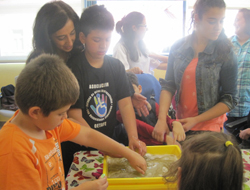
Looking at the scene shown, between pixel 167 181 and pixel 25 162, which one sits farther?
pixel 167 181

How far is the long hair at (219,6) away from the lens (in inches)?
44.1

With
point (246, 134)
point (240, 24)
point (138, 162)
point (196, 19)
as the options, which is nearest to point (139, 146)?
point (138, 162)

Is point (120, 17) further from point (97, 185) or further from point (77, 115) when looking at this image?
point (97, 185)

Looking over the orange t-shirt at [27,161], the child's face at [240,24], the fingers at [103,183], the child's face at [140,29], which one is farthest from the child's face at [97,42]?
the child's face at [240,24]

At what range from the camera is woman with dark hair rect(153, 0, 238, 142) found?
1.17 meters

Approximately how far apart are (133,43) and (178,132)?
1333mm

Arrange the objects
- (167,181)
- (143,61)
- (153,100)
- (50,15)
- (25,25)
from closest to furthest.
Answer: (167,181) < (50,15) < (153,100) < (143,61) < (25,25)

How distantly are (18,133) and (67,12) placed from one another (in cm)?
75

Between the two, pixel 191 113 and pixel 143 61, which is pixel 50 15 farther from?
pixel 143 61

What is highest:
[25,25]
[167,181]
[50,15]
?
[25,25]

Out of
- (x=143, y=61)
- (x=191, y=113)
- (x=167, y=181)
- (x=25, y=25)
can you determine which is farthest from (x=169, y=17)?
(x=167, y=181)

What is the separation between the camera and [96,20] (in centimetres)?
110

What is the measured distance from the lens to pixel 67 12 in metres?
1.11

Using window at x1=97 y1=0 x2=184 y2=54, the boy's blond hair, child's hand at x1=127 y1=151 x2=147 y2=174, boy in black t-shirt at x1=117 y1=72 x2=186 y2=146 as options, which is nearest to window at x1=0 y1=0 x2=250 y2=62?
window at x1=97 y1=0 x2=184 y2=54
